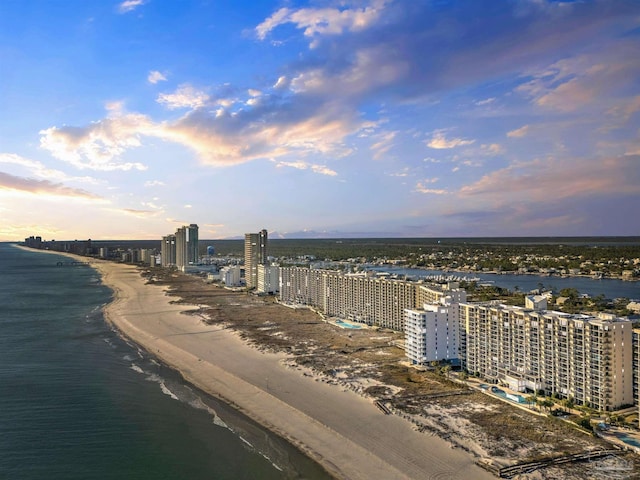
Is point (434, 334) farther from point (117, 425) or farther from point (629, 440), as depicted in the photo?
point (117, 425)

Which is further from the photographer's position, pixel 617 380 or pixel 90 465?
pixel 617 380

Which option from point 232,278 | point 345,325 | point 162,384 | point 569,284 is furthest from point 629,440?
point 569,284

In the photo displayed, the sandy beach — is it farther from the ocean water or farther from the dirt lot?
the dirt lot

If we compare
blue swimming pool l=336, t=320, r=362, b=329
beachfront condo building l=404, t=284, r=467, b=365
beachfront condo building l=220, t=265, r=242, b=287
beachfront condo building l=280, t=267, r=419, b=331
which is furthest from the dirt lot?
beachfront condo building l=220, t=265, r=242, b=287

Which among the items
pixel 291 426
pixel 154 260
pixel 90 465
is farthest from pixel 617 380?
pixel 154 260

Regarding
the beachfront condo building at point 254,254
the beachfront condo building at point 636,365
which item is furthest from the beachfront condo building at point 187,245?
the beachfront condo building at point 636,365

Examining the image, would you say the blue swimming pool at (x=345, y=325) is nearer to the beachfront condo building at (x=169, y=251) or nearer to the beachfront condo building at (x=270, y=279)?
the beachfront condo building at (x=270, y=279)

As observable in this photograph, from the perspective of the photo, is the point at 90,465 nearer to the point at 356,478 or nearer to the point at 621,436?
the point at 356,478
